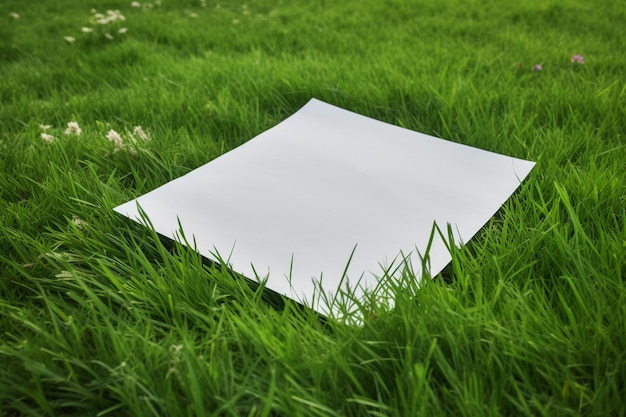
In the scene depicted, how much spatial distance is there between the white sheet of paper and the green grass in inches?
1.9

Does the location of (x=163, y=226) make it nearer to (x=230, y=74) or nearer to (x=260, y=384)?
(x=260, y=384)

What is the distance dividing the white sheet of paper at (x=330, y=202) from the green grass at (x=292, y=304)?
0.15ft

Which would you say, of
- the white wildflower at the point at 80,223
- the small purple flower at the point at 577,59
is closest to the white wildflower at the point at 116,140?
the white wildflower at the point at 80,223

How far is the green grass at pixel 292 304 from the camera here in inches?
21.5

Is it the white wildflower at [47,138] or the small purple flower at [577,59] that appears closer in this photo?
the white wildflower at [47,138]

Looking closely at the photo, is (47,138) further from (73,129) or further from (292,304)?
(292,304)

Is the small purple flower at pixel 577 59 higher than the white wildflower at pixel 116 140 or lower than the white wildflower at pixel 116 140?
higher

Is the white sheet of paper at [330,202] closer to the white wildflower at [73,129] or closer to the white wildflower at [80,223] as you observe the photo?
the white wildflower at [80,223]

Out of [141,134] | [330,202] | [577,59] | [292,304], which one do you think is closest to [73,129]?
[141,134]

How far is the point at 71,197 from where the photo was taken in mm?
892

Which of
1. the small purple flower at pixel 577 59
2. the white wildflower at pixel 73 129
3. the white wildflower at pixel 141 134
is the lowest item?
the white wildflower at pixel 73 129

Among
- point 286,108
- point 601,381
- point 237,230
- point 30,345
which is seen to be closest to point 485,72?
point 286,108

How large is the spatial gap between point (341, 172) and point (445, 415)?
62 centimetres

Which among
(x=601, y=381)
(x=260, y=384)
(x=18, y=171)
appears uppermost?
(x=601, y=381)
